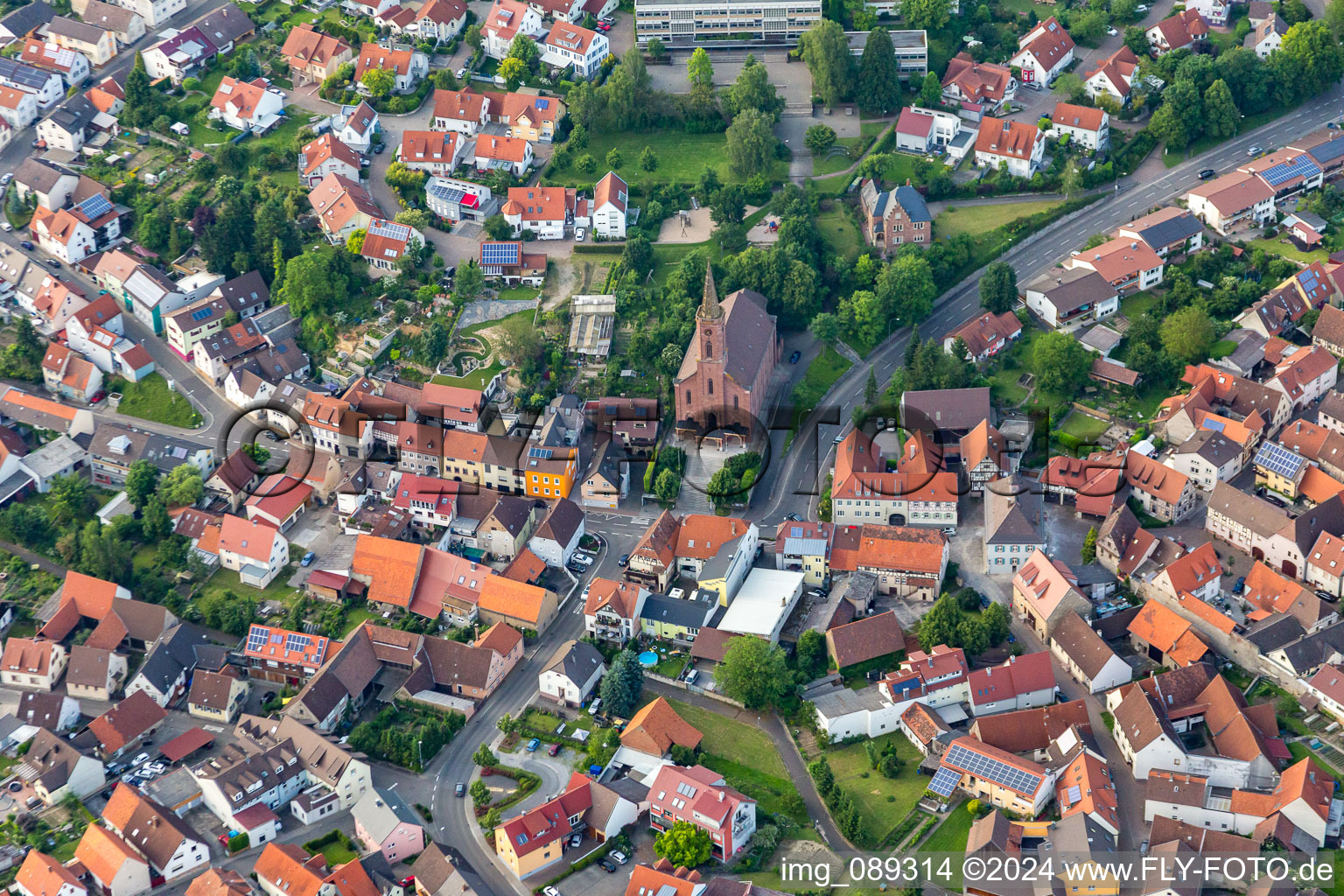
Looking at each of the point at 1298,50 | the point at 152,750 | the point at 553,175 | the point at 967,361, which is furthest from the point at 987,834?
the point at 1298,50

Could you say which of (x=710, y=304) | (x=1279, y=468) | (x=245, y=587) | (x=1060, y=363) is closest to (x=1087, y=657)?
(x=1279, y=468)

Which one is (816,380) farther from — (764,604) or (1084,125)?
(1084,125)

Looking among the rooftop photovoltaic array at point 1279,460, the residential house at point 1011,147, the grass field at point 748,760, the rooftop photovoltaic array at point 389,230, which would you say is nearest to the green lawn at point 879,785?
the grass field at point 748,760

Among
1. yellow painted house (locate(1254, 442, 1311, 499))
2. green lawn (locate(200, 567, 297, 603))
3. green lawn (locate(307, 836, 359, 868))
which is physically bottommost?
green lawn (locate(200, 567, 297, 603))

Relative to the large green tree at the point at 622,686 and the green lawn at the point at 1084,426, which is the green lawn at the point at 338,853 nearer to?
the large green tree at the point at 622,686

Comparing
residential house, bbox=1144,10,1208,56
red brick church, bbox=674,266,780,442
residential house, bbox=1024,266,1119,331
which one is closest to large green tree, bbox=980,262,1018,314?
residential house, bbox=1024,266,1119,331

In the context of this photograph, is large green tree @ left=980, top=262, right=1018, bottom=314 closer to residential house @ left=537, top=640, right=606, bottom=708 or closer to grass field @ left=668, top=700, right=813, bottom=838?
grass field @ left=668, top=700, right=813, bottom=838

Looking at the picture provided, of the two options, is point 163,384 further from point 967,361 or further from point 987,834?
Answer: point 987,834
